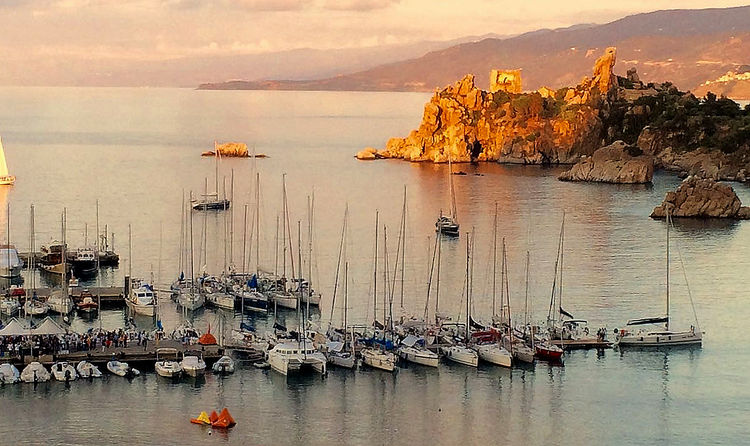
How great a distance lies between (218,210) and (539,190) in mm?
29811

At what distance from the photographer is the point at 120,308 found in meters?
54.5

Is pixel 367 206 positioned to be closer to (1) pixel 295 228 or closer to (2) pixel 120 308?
(1) pixel 295 228

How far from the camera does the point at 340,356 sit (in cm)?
4441

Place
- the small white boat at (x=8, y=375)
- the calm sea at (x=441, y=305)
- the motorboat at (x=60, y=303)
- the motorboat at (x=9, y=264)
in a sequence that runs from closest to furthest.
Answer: the calm sea at (x=441, y=305)
the small white boat at (x=8, y=375)
the motorboat at (x=60, y=303)
the motorboat at (x=9, y=264)

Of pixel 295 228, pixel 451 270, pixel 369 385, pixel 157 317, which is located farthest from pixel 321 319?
pixel 295 228

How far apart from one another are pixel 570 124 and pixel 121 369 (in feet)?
318

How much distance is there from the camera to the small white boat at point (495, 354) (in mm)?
44906

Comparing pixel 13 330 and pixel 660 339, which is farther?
pixel 660 339

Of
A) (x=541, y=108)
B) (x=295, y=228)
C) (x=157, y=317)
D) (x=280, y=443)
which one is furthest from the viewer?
(x=541, y=108)

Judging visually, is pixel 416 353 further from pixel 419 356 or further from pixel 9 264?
pixel 9 264

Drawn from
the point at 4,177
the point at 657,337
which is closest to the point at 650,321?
the point at 657,337

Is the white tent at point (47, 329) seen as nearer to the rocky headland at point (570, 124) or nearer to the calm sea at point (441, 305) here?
the calm sea at point (441, 305)

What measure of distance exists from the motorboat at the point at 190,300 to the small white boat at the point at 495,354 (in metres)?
13.1

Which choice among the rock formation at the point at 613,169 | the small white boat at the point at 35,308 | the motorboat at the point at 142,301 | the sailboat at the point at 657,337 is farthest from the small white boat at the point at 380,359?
the rock formation at the point at 613,169
